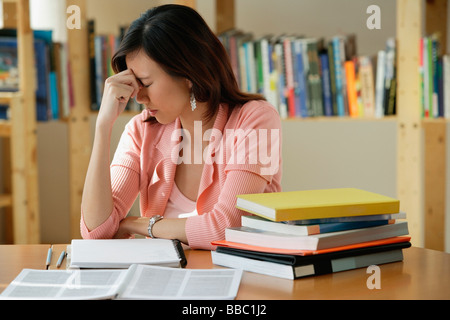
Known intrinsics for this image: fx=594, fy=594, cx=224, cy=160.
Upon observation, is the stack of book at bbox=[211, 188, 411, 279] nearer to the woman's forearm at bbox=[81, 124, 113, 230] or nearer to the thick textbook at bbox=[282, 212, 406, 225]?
the thick textbook at bbox=[282, 212, 406, 225]

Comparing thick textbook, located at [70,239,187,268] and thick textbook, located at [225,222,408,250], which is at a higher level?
thick textbook, located at [225,222,408,250]

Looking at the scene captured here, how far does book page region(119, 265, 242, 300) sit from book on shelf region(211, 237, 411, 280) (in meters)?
0.04

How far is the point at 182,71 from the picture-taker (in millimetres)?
1551

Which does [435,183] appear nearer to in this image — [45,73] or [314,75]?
[314,75]

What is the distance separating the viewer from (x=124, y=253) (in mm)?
1135

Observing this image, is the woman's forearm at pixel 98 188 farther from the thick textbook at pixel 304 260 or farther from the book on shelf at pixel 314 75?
the book on shelf at pixel 314 75

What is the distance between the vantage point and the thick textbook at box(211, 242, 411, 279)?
1016 mm

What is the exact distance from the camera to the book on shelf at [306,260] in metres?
1.02

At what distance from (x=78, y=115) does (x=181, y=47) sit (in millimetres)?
1438

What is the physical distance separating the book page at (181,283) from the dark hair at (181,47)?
656 mm

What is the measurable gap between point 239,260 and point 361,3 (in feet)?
7.72

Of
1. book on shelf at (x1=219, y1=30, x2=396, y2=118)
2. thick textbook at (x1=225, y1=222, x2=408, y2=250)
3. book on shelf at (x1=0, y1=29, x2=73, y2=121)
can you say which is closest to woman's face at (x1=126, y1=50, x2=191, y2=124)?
thick textbook at (x1=225, y1=222, x2=408, y2=250)

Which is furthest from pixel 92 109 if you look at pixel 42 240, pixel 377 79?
pixel 377 79

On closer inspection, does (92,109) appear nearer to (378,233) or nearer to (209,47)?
(209,47)
